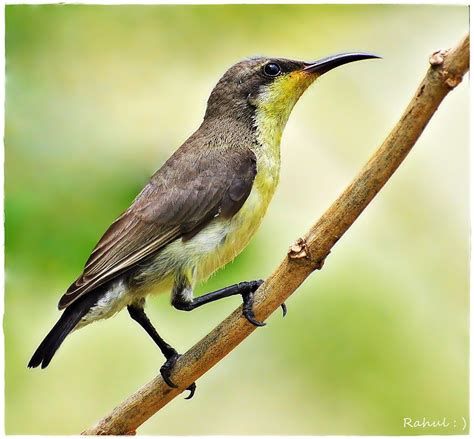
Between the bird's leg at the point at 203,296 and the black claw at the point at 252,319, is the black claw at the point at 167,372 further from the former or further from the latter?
the black claw at the point at 252,319

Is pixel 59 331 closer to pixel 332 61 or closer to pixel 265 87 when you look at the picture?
pixel 265 87

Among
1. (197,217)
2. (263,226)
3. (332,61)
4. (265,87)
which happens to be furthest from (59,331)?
(332,61)

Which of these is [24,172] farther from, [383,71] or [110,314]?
[383,71]

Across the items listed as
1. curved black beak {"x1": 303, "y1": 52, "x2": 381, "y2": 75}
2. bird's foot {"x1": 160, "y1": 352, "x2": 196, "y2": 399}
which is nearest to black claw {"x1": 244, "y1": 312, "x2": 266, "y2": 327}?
bird's foot {"x1": 160, "y1": 352, "x2": 196, "y2": 399}

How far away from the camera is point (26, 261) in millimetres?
3484

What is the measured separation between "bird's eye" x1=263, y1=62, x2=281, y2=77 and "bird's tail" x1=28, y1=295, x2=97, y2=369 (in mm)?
1229

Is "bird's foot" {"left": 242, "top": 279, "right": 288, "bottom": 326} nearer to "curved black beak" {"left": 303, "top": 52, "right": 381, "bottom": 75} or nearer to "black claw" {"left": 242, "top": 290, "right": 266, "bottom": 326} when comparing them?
"black claw" {"left": 242, "top": 290, "right": 266, "bottom": 326}

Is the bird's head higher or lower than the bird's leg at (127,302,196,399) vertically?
higher

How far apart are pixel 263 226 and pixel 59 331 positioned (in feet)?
3.36

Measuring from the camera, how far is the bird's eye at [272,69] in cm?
365

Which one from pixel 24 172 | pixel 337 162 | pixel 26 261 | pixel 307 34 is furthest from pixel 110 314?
pixel 307 34

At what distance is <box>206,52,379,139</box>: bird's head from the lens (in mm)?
3586

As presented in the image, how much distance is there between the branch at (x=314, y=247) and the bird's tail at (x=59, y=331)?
34cm

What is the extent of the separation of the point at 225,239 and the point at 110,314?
57cm
